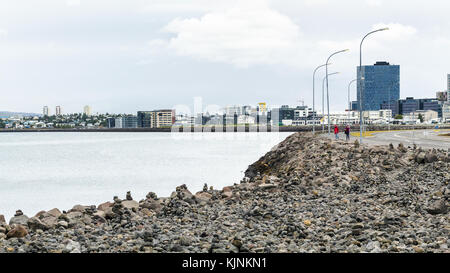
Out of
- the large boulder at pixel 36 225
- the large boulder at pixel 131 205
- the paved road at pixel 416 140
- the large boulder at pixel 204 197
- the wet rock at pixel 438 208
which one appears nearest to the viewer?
the wet rock at pixel 438 208

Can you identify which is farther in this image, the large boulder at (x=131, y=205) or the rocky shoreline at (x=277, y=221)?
the large boulder at (x=131, y=205)

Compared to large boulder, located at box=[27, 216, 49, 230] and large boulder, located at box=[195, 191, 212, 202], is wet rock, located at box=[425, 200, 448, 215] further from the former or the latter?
large boulder, located at box=[27, 216, 49, 230]

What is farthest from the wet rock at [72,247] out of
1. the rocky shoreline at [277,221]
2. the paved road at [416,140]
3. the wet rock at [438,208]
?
the paved road at [416,140]

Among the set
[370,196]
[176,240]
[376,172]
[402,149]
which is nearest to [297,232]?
[176,240]

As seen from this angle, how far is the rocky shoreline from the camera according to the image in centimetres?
989

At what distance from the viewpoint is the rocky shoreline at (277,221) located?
→ 9.89m

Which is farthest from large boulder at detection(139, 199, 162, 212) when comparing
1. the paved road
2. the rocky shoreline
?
the paved road

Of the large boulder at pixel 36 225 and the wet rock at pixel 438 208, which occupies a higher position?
the wet rock at pixel 438 208

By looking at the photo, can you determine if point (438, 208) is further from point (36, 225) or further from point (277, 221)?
point (36, 225)

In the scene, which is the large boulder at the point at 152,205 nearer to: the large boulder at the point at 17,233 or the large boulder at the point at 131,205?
the large boulder at the point at 131,205

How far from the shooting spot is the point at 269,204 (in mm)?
15891
